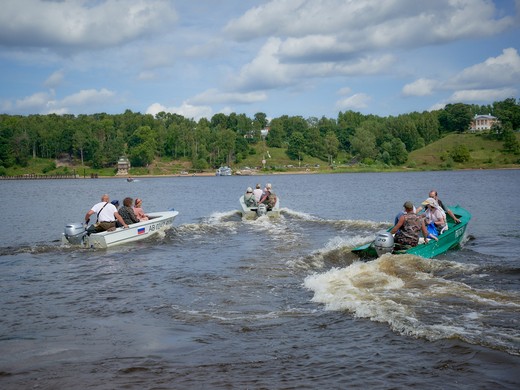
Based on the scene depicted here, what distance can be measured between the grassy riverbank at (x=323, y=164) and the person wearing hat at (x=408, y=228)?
407ft

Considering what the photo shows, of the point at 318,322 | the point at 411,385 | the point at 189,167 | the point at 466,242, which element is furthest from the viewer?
the point at 189,167

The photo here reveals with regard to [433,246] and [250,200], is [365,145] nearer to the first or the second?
[250,200]

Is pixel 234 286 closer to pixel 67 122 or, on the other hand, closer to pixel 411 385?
pixel 411 385

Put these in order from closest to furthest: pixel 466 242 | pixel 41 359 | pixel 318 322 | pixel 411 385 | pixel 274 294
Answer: pixel 411 385 < pixel 41 359 < pixel 318 322 < pixel 274 294 < pixel 466 242

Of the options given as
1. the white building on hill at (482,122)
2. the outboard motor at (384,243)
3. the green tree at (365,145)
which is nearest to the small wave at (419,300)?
the outboard motor at (384,243)

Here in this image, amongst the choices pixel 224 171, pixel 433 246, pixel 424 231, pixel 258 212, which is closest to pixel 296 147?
pixel 224 171

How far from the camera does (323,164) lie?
16288 centimetres

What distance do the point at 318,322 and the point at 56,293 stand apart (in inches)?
271

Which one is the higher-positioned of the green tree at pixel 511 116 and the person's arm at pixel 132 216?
the green tree at pixel 511 116

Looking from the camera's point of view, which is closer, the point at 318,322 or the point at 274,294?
the point at 318,322

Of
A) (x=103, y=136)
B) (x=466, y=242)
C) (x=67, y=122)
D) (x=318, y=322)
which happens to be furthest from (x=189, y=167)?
(x=318, y=322)

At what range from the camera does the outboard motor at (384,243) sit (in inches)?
615

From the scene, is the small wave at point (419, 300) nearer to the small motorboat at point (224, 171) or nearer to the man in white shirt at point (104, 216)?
the man in white shirt at point (104, 216)

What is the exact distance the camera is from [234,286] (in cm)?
1347
